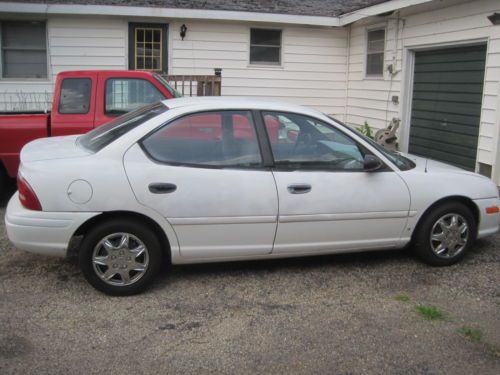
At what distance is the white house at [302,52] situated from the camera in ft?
31.8

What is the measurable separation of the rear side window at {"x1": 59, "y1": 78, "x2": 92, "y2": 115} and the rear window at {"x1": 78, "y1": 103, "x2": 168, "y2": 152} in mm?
2289

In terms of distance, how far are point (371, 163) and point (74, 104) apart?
4348 millimetres

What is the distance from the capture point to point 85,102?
747cm

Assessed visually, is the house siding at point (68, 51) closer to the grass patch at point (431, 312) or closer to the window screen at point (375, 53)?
the window screen at point (375, 53)

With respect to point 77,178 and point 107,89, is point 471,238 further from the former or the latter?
point 107,89

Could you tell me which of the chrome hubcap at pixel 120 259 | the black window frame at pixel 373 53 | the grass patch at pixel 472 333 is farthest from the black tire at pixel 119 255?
the black window frame at pixel 373 53

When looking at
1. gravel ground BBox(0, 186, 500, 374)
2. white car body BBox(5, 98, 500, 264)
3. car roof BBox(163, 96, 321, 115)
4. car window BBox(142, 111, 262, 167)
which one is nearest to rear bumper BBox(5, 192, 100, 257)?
white car body BBox(5, 98, 500, 264)

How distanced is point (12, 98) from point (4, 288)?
26.7ft

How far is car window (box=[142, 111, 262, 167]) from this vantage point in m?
4.62

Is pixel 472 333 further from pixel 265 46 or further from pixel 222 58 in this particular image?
pixel 265 46

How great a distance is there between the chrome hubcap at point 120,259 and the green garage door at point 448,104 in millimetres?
6601

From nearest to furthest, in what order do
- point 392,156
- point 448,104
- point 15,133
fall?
point 392,156
point 15,133
point 448,104

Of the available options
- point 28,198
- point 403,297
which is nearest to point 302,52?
point 403,297

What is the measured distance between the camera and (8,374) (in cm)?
340
